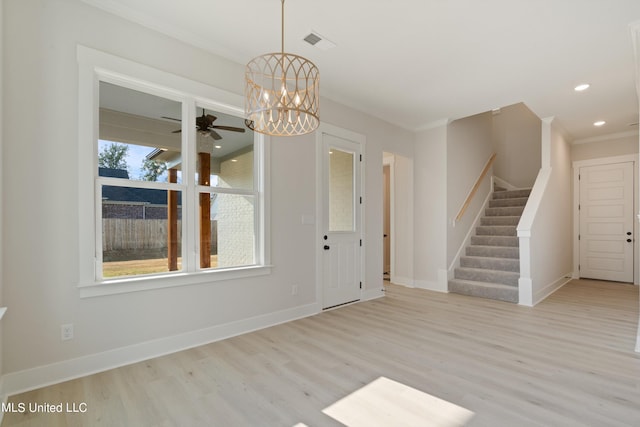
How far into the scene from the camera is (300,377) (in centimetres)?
236

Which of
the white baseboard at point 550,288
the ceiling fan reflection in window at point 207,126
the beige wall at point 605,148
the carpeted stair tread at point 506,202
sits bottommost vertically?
the white baseboard at point 550,288

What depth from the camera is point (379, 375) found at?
240 centimetres

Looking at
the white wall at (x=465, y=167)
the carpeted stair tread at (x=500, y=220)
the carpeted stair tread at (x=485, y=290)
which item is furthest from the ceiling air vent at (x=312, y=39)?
the carpeted stair tread at (x=500, y=220)

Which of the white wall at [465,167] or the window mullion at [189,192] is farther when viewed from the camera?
the white wall at [465,167]

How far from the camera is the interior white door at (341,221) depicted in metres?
4.18

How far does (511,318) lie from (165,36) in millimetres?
4767

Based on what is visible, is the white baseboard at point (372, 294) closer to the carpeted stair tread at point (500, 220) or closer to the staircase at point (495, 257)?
the staircase at point (495, 257)

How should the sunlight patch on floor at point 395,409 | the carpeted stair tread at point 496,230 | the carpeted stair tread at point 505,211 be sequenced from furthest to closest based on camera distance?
the carpeted stair tread at point 505,211, the carpeted stair tread at point 496,230, the sunlight patch on floor at point 395,409

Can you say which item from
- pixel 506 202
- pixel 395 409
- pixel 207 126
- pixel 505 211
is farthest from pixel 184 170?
pixel 506 202

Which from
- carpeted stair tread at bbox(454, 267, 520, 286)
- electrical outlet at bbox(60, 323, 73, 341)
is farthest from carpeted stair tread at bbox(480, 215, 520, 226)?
electrical outlet at bbox(60, 323, 73, 341)

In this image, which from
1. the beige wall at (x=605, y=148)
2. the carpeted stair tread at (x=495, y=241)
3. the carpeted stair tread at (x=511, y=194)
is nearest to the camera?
the carpeted stair tread at (x=495, y=241)

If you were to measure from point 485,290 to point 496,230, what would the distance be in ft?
5.02

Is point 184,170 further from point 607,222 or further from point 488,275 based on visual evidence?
point 607,222

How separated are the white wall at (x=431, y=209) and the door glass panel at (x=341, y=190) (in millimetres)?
1676
